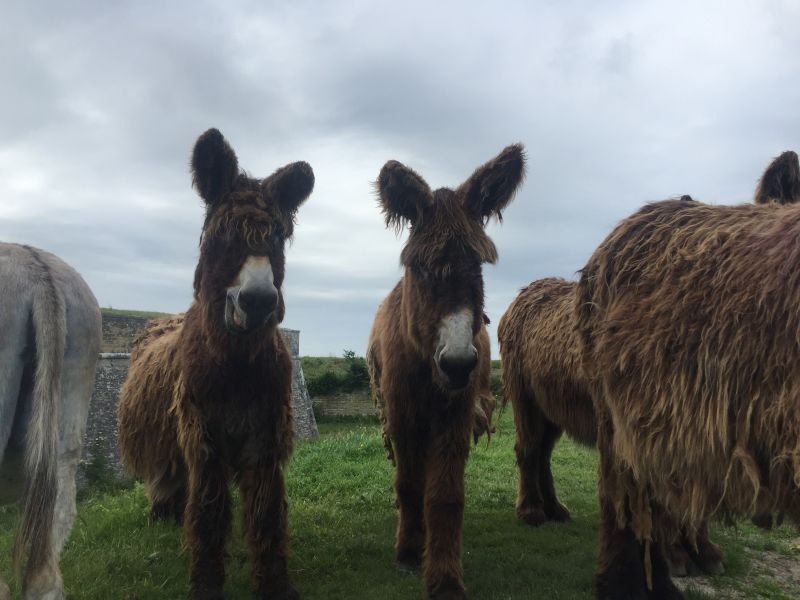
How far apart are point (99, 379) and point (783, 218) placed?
34.0 ft

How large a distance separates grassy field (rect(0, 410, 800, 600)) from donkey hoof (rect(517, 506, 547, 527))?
121mm

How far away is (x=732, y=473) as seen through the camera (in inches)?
105

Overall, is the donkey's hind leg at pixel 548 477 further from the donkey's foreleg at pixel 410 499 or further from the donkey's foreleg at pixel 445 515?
the donkey's foreleg at pixel 445 515

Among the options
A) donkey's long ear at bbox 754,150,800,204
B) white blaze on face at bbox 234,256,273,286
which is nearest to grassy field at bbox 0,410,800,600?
white blaze on face at bbox 234,256,273,286

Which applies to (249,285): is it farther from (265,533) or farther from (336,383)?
(336,383)

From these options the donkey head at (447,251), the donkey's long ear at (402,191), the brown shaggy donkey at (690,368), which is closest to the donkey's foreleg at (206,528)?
the donkey head at (447,251)

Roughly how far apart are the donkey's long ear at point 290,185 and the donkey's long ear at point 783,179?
3.45 meters

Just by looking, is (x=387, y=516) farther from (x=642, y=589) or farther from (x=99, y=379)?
(x=99, y=379)

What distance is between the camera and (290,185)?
444 centimetres

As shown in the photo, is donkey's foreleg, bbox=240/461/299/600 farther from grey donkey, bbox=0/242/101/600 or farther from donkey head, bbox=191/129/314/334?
grey donkey, bbox=0/242/101/600

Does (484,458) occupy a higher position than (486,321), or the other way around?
(486,321)

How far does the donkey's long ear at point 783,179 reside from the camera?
4594mm

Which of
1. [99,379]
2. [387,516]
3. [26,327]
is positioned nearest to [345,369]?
[99,379]

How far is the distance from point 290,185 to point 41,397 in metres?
2.16
